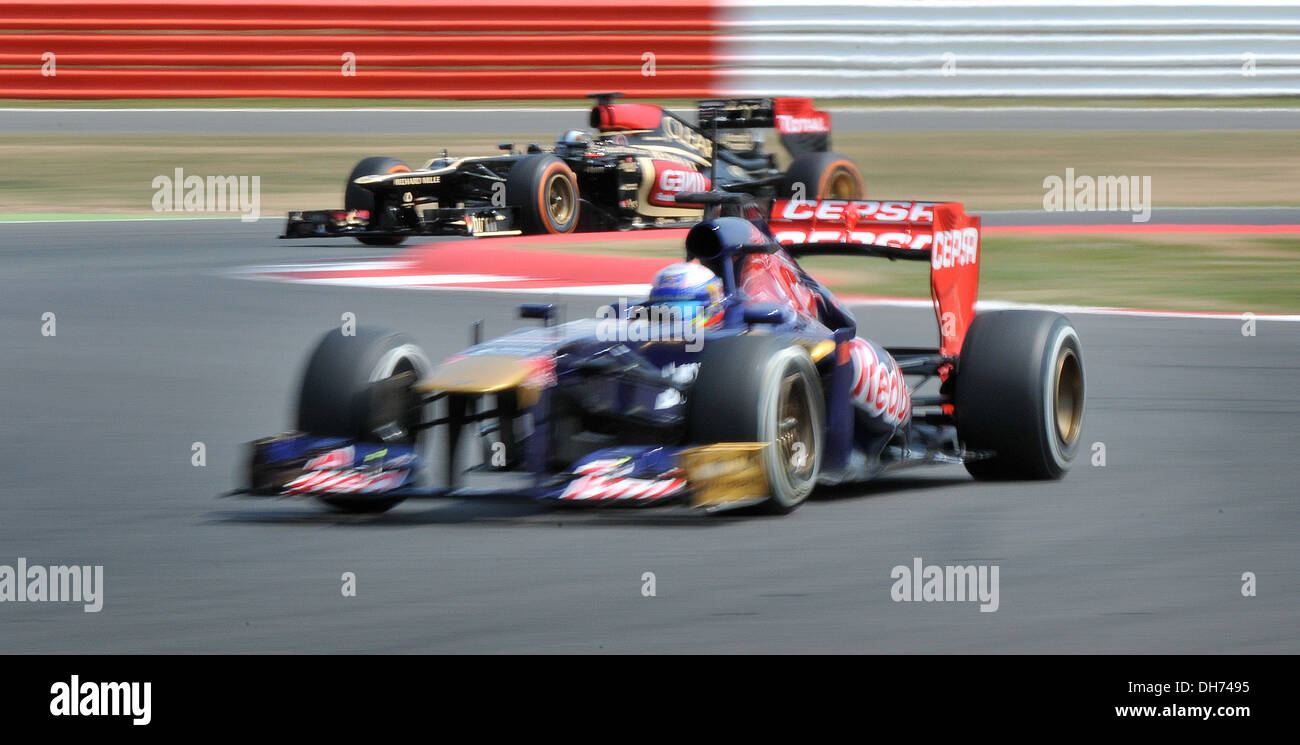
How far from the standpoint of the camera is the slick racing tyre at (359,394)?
737 centimetres

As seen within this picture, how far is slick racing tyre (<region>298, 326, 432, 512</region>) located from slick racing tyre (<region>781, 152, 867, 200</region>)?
1209 cm

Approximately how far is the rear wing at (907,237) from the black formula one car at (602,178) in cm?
885

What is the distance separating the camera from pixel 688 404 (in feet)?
23.3

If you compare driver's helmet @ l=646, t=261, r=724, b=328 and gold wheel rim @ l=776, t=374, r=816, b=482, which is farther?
driver's helmet @ l=646, t=261, r=724, b=328

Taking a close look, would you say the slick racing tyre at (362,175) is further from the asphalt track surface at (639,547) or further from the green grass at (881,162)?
the asphalt track surface at (639,547)

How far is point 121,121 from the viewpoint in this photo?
26.9 metres

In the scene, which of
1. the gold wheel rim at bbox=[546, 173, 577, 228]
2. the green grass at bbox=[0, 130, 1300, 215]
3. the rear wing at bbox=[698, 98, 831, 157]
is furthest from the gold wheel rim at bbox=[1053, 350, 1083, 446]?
the green grass at bbox=[0, 130, 1300, 215]

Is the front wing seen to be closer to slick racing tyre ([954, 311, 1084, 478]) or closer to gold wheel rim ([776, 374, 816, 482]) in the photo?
gold wheel rim ([776, 374, 816, 482])

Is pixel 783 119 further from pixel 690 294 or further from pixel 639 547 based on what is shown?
pixel 639 547

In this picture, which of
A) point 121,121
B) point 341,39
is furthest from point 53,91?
point 341,39

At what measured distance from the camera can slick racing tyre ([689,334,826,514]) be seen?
22.8 feet

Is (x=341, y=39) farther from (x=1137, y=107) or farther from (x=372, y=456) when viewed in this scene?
(x=372, y=456)

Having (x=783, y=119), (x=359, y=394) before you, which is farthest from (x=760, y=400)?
(x=783, y=119)

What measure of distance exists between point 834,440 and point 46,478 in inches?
123
